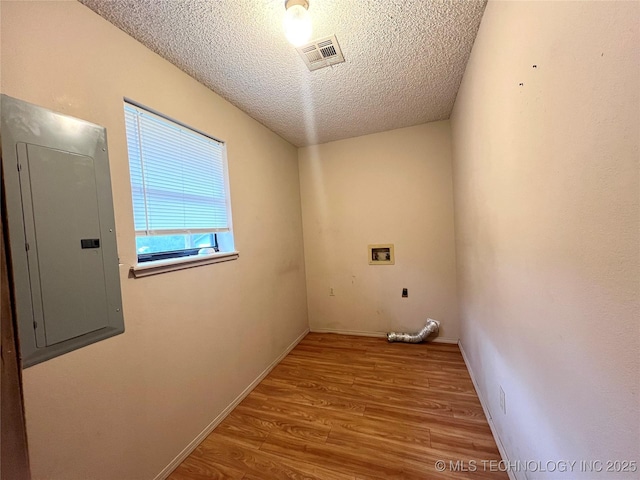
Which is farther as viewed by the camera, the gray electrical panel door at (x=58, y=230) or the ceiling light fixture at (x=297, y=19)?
Answer: the ceiling light fixture at (x=297, y=19)

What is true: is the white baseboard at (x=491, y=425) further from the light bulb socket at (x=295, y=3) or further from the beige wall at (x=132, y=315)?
the light bulb socket at (x=295, y=3)

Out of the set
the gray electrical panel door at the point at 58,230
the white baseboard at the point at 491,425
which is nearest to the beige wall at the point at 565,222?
the white baseboard at the point at 491,425

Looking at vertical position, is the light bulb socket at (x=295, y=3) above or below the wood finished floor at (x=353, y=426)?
above

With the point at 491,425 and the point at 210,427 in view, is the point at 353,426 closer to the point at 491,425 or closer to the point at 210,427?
the point at 491,425

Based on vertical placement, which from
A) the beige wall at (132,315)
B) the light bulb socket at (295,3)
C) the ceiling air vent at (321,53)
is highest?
the ceiling air vent at (321,53)

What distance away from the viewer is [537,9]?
791 mm

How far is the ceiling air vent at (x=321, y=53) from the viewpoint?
1.47 metres

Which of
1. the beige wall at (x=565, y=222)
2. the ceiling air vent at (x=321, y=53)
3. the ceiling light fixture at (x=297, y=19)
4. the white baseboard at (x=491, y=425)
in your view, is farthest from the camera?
the ceiling air vent at (x=321, y=53)

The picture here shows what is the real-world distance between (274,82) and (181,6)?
73 centimetres

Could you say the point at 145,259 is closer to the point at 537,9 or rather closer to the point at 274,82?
the point at 274,82

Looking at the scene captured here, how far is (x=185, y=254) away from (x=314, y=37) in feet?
5.47

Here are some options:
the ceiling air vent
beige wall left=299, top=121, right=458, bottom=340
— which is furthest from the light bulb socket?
beige wall left=299, top=121, right=458, bottom=340

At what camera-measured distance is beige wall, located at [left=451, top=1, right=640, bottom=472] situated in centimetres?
52

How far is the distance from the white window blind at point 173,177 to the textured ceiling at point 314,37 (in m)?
0.44
